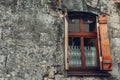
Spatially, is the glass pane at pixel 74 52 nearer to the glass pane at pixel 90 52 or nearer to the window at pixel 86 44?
the window at pixel 86 44

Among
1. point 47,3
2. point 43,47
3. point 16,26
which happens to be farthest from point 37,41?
point 47,3

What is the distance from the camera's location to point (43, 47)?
592cm

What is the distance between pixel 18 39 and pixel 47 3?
113cm

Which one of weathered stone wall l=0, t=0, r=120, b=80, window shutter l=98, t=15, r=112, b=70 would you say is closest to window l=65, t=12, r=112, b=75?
window shutter l=98, t=15, r=112, b=70

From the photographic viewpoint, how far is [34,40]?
234 inches

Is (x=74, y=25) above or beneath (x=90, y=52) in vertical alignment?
above

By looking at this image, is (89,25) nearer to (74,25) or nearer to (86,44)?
(74,25)

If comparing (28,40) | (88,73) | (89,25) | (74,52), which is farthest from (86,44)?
(28,40)

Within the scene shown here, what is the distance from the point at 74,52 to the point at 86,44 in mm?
355

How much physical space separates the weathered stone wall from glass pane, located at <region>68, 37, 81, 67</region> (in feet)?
0.79

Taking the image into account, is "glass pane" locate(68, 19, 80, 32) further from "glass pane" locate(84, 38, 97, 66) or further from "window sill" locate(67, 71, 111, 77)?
"window sill" locate(67, 71, 111, 77)

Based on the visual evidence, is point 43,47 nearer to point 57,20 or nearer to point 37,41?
point 37,41

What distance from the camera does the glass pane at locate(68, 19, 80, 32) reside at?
6.25m

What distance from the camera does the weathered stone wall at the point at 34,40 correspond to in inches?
225
